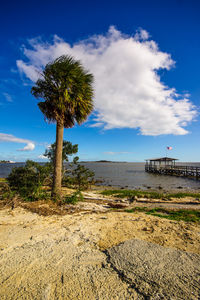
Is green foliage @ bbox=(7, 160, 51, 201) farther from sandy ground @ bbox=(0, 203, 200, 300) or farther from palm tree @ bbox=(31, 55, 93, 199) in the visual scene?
sandy ground @ bbox=(0, 203, 200, 300)

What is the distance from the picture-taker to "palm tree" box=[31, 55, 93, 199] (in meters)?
7.59

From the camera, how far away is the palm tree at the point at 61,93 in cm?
759

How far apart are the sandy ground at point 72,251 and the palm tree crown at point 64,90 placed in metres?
5.52

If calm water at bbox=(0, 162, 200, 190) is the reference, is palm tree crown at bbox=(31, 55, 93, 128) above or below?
above

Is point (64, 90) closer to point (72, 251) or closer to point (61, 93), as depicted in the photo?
point (61, 93)

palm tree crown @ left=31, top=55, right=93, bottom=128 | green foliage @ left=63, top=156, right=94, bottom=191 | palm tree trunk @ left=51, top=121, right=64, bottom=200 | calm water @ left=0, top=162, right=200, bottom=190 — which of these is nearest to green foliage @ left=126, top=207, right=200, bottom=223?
palm tree trunk @ left=51, top=121, right=64, bottom=200

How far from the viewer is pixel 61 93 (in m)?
7.64

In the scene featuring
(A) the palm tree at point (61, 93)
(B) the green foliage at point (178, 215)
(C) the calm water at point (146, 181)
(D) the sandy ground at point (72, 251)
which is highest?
(A) the palm tree at point (61, 93)

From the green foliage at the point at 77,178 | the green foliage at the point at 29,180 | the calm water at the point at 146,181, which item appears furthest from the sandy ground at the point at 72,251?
the calm water at the point at 146,181

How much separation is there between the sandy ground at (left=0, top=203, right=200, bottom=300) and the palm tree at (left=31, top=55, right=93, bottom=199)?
10.7 feet

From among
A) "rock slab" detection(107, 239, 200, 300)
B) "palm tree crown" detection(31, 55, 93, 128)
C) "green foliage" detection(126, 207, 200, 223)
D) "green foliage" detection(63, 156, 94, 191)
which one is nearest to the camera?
"rock slab" detection(107, 239, 200, 300)

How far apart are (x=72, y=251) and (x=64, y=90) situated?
7.11m

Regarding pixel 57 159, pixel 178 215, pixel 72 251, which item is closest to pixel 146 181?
pixel 178 215

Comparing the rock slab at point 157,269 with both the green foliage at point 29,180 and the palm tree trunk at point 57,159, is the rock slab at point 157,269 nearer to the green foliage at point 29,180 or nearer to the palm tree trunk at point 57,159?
the palm tree trunk at point 57,159
